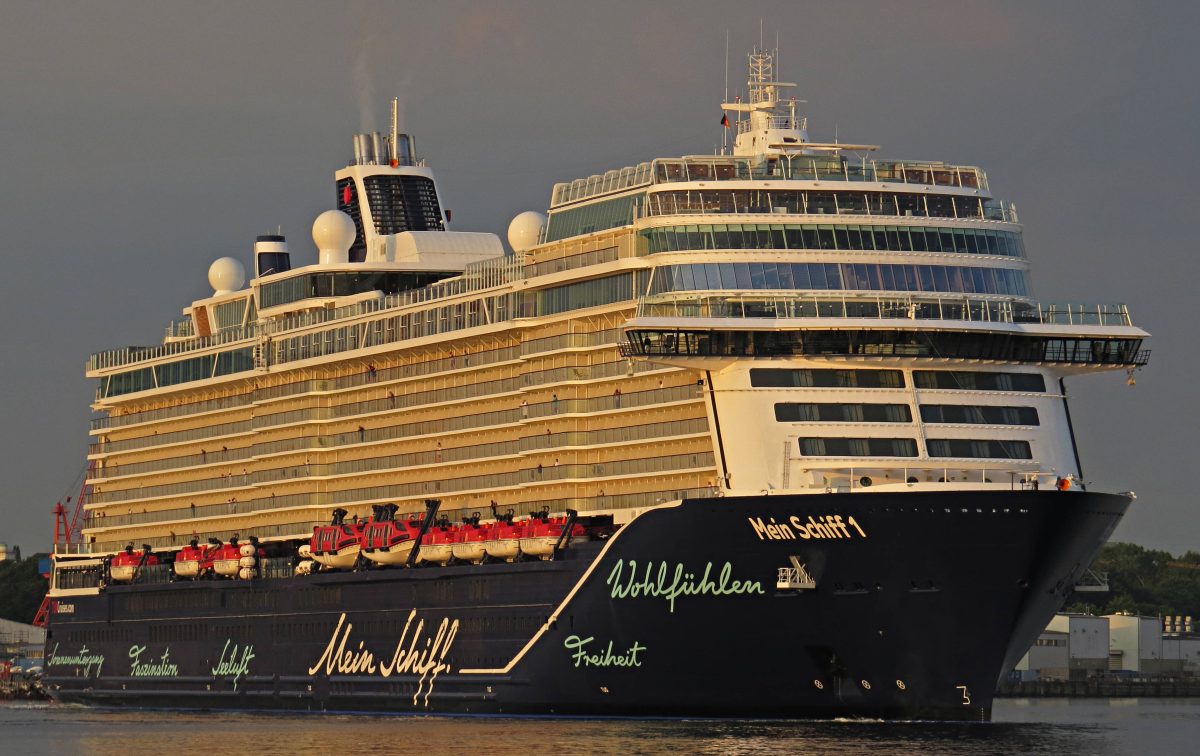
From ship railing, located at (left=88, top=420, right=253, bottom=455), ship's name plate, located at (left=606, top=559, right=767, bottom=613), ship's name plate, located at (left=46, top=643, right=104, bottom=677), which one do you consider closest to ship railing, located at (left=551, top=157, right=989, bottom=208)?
ship's name plate, located at (left=606, top=559, right=767, bottom=613)

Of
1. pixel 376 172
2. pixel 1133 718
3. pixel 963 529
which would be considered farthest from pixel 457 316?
pixel 1133 718

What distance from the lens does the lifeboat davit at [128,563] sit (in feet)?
271

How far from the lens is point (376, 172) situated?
273 feet

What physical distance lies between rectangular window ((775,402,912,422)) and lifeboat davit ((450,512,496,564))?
1106 centimetres

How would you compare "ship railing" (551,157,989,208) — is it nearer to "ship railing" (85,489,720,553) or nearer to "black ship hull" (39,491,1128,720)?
"ship railing" (85,489,720,553)

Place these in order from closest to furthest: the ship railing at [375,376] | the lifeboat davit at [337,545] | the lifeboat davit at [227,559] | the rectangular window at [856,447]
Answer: the rectangular window at [856,447], the ship railing at [375,376], the lifeboat davit at [337,545], the lifeboat davit at [227,559]

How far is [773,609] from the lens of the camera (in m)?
56.0

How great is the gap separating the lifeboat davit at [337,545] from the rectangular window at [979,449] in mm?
20049

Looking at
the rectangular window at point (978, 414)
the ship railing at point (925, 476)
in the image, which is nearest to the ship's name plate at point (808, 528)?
the ship railing at point (925, 476)

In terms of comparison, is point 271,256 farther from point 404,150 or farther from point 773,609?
point 773,609

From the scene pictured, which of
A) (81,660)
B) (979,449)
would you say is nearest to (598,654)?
(979,449)

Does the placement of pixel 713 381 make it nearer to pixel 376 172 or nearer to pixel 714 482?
pixel 714 482

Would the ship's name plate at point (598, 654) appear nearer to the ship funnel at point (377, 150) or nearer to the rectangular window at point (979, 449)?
the rectangular window at point (979, 449)

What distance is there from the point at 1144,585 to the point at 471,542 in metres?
110
